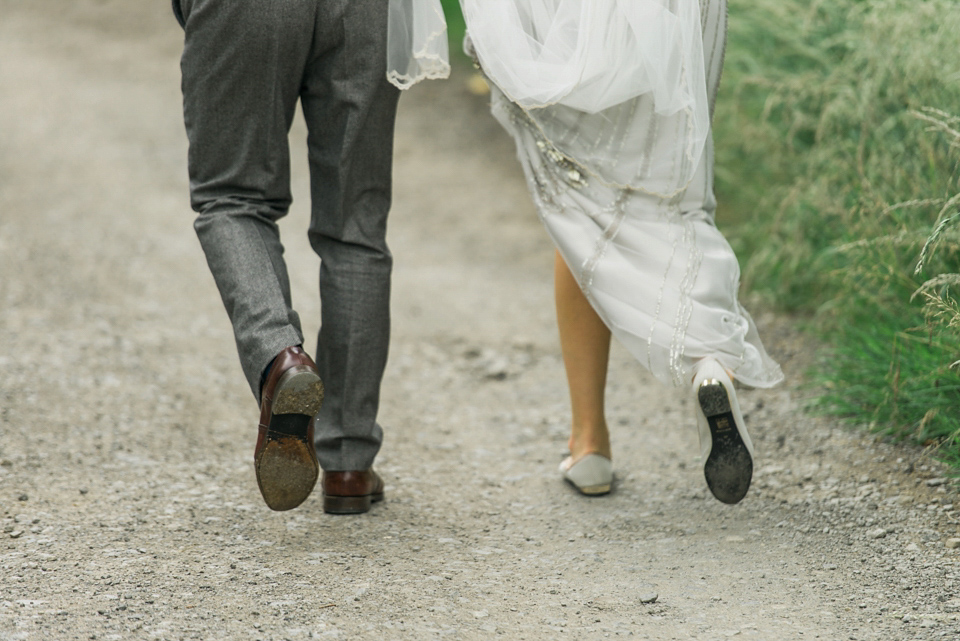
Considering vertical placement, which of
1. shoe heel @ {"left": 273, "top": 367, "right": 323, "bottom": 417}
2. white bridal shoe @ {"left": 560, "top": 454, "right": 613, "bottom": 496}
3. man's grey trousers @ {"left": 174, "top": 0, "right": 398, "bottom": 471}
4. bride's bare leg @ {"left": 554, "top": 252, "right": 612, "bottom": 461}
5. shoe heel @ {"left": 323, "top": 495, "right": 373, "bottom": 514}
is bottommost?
white bridal shoe @ {"left": 560, "top": 454, "right": 613, "bottom": 496}

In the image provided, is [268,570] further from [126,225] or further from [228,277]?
[126,225]

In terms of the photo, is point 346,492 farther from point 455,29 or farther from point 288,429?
point 455,29

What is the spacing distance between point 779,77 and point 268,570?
9.79 feet

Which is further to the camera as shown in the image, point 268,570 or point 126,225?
point 126,225

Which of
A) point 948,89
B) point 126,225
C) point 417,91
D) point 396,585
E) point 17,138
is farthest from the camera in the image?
point 417,91

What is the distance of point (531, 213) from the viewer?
540 centimetres

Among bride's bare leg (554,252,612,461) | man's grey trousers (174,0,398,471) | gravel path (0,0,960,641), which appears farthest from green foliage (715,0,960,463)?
man's grey trousers (174,0,398,471)

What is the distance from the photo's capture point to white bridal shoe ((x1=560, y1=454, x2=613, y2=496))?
7.92 feet

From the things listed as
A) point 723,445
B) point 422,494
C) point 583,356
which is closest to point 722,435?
point 723,445

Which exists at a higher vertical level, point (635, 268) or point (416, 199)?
point (635, 268)

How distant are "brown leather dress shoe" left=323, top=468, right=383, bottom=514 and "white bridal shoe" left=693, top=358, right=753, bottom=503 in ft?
2.63

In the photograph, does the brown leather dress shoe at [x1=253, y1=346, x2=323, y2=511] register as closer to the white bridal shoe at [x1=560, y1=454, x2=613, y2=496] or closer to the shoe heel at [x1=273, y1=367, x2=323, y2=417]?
the shoe heel at [x1=273, y1=367, x2=323, y2=417]

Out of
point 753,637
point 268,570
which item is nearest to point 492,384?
point 268,570

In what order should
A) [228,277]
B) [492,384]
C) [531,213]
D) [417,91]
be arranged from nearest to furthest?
[228,277], [492,384], [531,213], [417,91]
